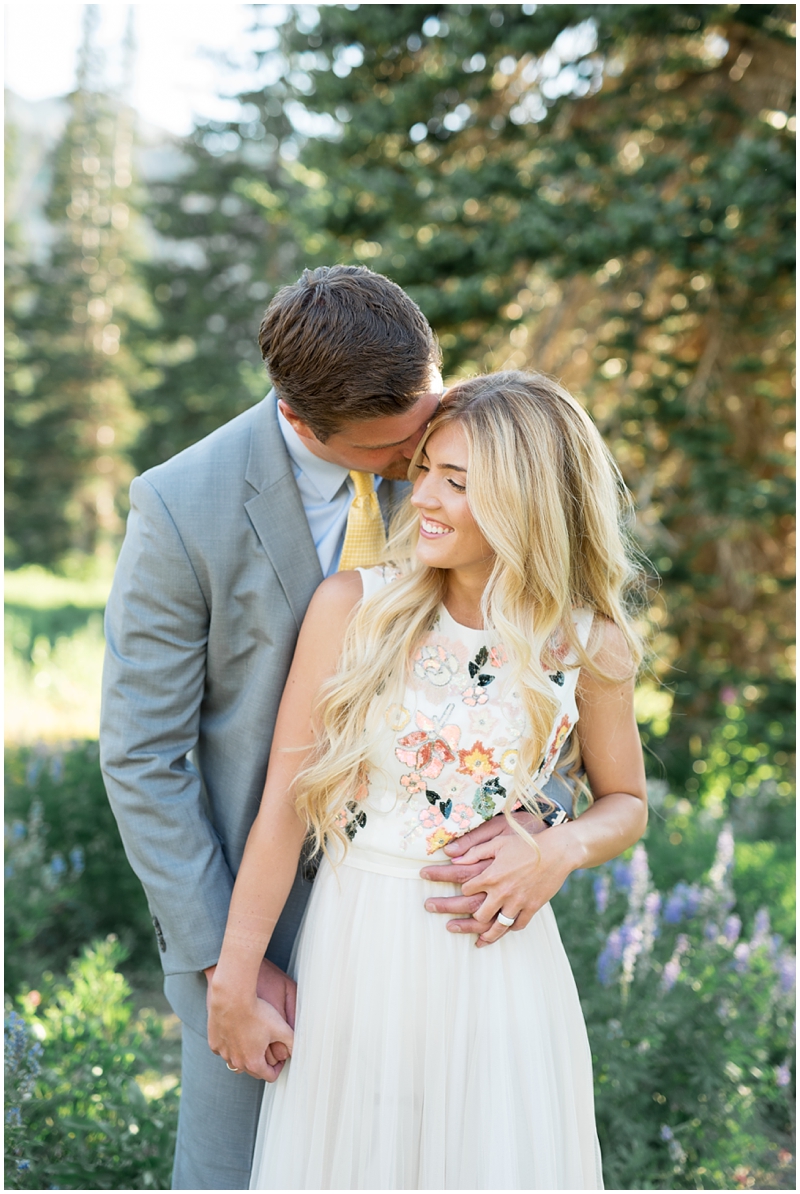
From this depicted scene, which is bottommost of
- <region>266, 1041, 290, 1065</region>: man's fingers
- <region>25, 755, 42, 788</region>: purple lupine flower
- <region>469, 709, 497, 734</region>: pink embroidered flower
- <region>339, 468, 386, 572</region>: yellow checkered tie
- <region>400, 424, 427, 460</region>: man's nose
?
<region>25, 755, 42, 788</region>: purple lupine flower

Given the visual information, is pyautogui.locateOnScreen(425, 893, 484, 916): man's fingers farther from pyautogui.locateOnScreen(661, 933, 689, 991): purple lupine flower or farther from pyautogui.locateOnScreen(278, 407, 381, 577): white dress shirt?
pyautogui.locateOnScreen(661, 933, 689, 991): purple lupine flower

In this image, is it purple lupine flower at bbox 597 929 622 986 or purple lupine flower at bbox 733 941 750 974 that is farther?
purple lupine flower at bbox 733 941 750 974

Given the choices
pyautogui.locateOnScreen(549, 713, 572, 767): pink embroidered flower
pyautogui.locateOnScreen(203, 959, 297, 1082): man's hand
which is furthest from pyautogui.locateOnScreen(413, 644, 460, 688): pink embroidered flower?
pyautogui.locateOnScreen(203, 959, 297, 1082): man's hand

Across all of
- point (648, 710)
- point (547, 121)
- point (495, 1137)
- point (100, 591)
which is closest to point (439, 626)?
point (495, 1137)

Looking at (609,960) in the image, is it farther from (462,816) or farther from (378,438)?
(378,438)

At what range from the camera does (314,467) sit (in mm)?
2074

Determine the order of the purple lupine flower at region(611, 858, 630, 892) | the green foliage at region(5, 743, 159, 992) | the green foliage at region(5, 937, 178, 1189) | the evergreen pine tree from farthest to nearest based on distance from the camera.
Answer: the evergreen pine tree → the green foliage at region(5, 743, 159, 992) → the purple lupine flower at region(611, 858, 630, 892) → the green foliage at region(5, 937, 178, 1189)

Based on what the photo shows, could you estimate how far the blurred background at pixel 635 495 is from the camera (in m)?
2.71

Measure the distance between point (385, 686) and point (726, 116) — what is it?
5727 mm

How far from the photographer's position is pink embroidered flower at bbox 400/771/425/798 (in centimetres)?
185

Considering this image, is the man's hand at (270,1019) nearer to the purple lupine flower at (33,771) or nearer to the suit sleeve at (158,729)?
the suit sleeve at (158,729)

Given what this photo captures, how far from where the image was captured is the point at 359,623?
1.85 meters

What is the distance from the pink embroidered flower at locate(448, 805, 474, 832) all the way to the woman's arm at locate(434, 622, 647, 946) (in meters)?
0.05

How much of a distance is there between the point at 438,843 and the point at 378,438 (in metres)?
0.83
